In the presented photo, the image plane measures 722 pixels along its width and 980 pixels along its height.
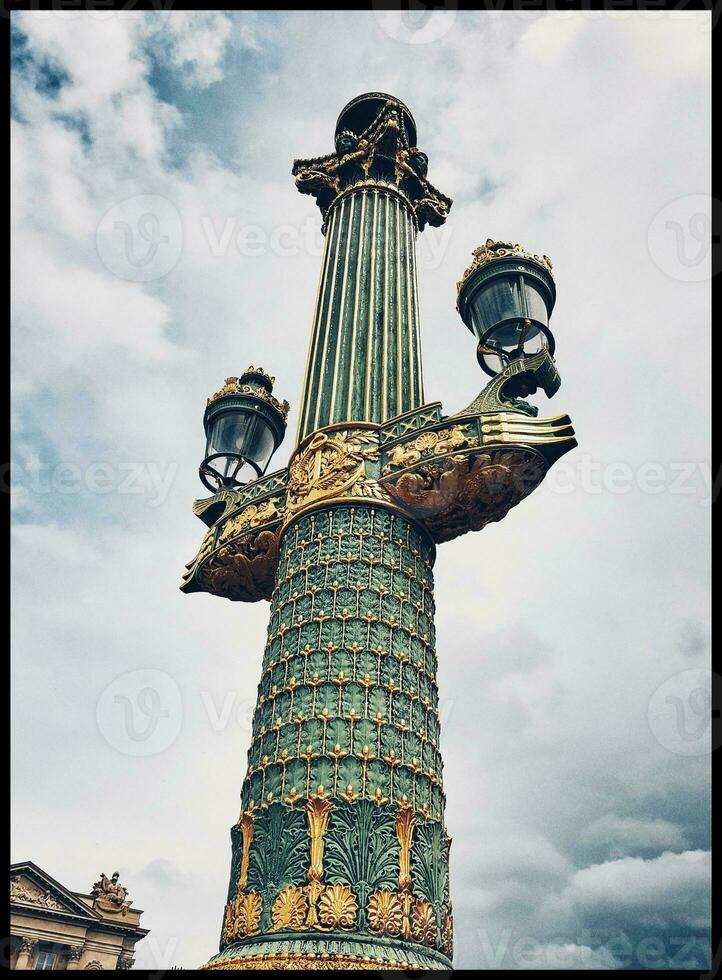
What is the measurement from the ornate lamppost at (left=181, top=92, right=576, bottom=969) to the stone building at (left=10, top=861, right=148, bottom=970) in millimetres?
22732

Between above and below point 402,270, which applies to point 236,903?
below

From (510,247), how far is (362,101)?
7.13 meters

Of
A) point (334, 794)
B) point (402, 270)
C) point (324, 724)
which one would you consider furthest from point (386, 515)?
point (402, 270)

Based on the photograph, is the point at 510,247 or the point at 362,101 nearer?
the point at 510,247

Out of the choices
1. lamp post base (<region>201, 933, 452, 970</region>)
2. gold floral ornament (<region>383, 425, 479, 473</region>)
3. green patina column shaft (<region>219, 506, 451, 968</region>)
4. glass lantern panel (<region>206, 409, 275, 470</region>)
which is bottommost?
lamp post base (<region>201, 933, 452, 970</region>)

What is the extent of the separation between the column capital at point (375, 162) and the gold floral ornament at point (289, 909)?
12.8 m

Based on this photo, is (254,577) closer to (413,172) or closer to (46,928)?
(413,172)

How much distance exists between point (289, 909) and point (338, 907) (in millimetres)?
514

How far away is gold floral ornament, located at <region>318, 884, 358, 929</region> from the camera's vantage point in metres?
8.41

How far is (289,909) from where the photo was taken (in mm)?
8633

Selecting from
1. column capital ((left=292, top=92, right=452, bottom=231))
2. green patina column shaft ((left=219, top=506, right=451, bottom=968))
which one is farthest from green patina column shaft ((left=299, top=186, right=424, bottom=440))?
green patina column shaft ((left=219, top=506, right=451, bottom=968))

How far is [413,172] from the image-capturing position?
683 inches

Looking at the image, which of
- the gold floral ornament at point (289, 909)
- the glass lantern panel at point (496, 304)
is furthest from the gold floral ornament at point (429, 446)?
the gold floral ornament at point (289, 909)

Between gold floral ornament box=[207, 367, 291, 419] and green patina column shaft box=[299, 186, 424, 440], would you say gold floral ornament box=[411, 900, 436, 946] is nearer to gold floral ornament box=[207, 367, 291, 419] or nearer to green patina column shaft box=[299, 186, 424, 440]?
green patina column shaft box=[299, 186, 424, 440]
